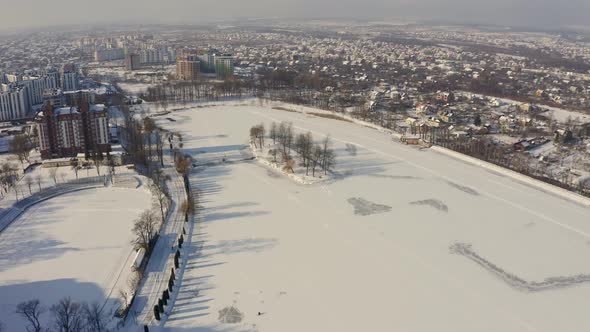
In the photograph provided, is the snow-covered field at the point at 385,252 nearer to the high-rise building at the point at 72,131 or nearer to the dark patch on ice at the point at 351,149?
the dark patch on ice at the point at 351,149

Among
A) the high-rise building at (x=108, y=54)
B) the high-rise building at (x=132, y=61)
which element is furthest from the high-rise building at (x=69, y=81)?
the high-rise building at (x=108, y=54)

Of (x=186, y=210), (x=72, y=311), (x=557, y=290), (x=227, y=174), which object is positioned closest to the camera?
(x=72, y=311)

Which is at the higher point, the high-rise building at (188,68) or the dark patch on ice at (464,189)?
the high-rise building at (188,68)

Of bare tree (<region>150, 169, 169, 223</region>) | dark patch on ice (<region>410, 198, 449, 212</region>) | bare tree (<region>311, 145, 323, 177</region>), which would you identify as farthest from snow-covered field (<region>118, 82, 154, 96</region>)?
dark patch on ice (<region>410, 198, 449, 212</region>)

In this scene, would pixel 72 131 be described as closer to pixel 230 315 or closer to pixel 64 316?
pixel 64 316

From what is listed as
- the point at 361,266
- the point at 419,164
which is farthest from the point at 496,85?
the point at 361,266

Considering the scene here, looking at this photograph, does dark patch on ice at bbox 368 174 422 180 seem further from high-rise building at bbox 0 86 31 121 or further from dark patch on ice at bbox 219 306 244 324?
high-rise building at bbox 0 86 31 121

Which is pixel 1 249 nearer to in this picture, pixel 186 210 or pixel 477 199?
pixel 186 210
